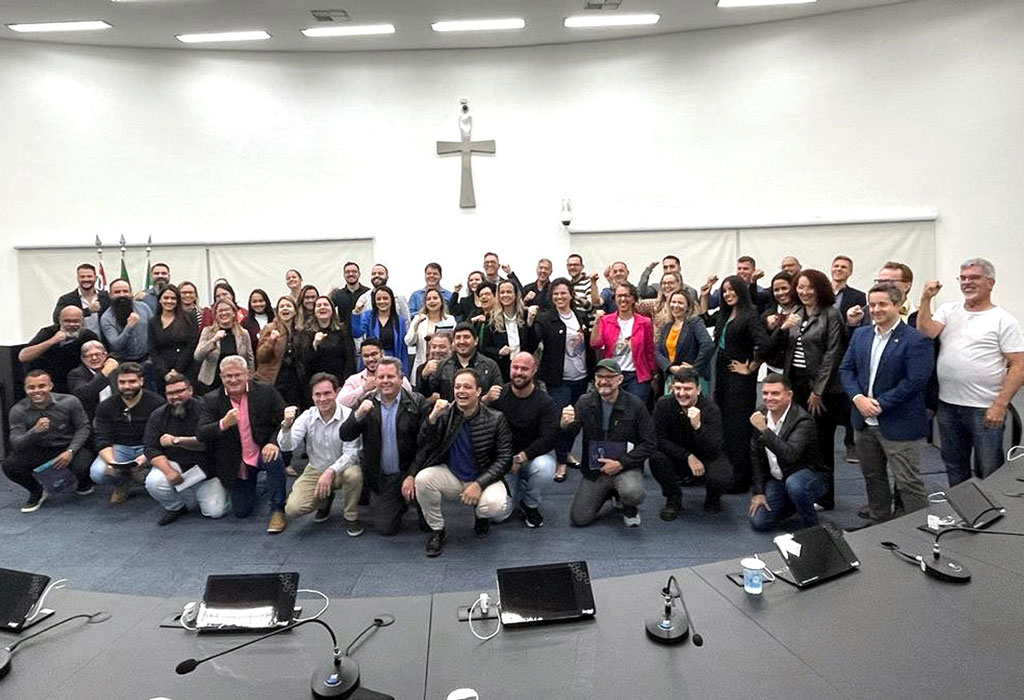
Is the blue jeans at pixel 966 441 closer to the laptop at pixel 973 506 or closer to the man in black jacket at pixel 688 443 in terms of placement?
the laptop at pixel 973 506

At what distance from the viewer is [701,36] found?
8.16 m

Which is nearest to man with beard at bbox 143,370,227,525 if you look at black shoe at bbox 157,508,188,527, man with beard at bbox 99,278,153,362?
black shoe at bbox 157,508,188,527

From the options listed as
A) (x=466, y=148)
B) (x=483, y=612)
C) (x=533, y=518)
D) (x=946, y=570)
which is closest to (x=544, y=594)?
(x=483, y=612)

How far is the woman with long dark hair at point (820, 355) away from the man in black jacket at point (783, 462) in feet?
1.34

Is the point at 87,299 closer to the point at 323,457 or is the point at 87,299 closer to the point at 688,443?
the point at 323,457

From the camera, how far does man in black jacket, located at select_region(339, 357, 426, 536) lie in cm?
427

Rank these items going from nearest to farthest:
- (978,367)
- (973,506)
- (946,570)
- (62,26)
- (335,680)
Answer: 1. (335,680)
2. (946,570)
3. (973,506)
4. (978,367)
5. (62,26)

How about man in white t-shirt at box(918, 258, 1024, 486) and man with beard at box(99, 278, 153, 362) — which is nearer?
man in white t-shirt at box(918, 258, 1024, 486)

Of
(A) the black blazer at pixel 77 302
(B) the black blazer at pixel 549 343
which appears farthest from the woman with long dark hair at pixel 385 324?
(A) the black blazer at pixel 77 302

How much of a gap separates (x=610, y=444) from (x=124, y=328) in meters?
4.40

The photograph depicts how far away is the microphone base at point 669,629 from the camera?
1.83 meters

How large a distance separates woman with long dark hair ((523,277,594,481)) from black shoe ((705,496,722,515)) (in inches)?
46.9

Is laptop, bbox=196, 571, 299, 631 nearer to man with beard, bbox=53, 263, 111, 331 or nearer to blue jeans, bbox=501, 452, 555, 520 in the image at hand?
blue jeans, bbox=501, 452, 555, 520

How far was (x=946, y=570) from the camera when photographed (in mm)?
2137
